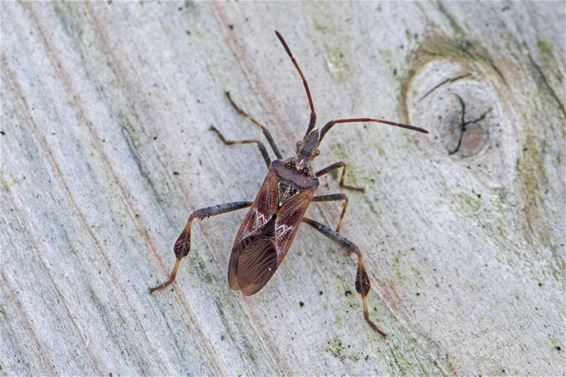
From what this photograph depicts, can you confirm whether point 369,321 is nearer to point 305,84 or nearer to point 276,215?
point 276,215

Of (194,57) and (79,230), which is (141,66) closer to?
(194,57)

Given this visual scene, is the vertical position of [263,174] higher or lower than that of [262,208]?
higher

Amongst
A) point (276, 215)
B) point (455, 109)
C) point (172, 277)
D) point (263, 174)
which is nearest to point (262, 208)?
point (276, 215)

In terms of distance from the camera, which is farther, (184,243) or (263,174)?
(263,174)

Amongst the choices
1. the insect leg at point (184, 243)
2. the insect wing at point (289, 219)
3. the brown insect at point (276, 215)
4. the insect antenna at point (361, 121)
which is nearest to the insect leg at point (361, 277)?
the brown insect at point (276, 215)

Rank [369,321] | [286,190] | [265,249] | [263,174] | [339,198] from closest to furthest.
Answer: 1. [369,321]
2. [265,249]
3. [339,198]
4. [286,190]
5. [263,174]

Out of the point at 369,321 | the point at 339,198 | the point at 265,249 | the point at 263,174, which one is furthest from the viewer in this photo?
the point at 263,174
